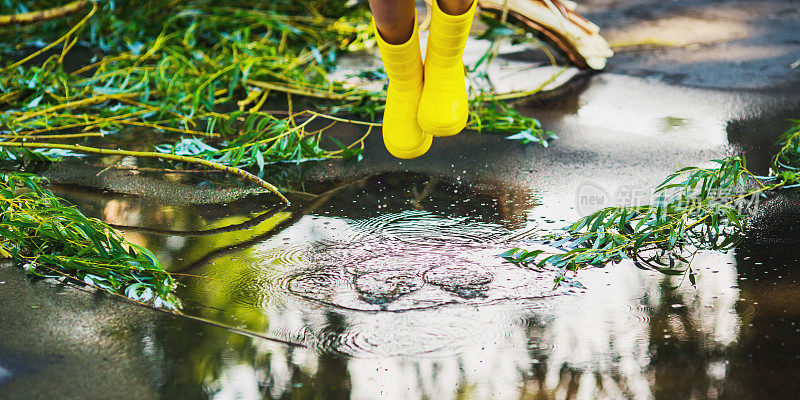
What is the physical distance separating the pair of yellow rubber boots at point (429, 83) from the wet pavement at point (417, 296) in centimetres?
23

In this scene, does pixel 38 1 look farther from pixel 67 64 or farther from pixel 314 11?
pixel 314 11

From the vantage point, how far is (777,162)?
2213 mm

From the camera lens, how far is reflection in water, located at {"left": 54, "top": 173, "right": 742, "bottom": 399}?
50.9 inches

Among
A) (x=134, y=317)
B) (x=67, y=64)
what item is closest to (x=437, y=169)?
(x=134, y=317)

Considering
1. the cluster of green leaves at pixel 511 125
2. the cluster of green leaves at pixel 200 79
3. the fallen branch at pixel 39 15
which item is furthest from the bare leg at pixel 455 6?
the fallen branch at pixel 39 15

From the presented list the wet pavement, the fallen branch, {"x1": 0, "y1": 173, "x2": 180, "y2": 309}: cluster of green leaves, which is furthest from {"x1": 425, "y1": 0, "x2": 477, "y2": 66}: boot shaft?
the fallen branch

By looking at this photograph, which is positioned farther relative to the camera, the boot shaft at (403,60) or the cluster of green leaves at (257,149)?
the cluster of green leaves at (257,149)

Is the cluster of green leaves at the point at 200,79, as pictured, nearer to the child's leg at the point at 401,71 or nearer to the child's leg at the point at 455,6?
the child's leg at the point at 401,71

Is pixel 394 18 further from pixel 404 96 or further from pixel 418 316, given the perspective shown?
pixel 418 316

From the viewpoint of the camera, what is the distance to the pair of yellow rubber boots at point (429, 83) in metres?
1.81

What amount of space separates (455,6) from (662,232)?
76 centimetres

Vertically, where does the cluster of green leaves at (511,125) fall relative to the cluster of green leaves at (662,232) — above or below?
above

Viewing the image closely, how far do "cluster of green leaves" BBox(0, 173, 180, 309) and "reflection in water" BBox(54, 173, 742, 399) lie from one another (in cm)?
8

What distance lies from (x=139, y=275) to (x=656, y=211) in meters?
1.28
